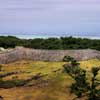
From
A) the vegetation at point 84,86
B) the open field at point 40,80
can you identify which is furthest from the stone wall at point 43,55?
the vegetation at point 84,86

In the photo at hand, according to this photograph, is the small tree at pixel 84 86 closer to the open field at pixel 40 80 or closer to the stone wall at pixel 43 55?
the open field at pixel 40 80

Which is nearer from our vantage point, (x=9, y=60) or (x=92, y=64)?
(x=92, y=64)

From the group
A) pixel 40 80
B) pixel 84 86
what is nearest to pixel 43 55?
pixel 40 80

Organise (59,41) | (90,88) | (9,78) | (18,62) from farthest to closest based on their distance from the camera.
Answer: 1. (59,41)
2. (18,62)
3. (9,78)
4. (90,88)

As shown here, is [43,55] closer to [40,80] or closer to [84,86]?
[40,80]

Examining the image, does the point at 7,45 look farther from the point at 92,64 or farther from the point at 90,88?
the point at 90,88

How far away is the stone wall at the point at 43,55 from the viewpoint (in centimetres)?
4153

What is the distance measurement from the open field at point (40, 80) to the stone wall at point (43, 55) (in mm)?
1551

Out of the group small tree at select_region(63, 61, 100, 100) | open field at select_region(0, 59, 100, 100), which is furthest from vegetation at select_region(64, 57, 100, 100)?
open field at select_region(0, 59, 100, 100)

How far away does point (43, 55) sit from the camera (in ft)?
139

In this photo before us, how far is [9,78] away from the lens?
36.7 meters

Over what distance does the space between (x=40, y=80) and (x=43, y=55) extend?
280 inches

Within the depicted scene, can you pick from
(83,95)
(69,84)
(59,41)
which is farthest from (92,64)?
(59,41)

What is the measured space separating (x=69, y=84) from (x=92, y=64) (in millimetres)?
5129
